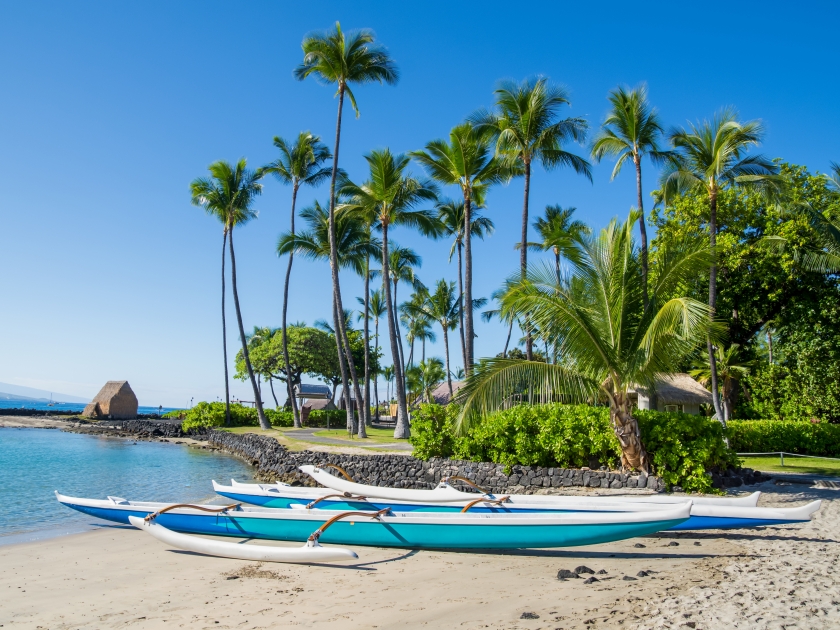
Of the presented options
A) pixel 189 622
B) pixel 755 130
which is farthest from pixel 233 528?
pixel 755 130

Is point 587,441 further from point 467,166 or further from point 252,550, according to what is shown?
point 467,166

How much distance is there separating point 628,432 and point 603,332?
6.31ft

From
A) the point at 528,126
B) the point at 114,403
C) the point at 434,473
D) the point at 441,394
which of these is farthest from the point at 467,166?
the point at 114,403

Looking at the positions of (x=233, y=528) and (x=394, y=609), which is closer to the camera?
(x=394, y=609)

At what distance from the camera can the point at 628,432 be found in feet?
35.6

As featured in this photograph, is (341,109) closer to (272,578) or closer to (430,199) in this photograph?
(430,199)

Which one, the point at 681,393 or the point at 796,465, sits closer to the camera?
the point at 796,465

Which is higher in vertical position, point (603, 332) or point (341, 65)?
point (341, 65)

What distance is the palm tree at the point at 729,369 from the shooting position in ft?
86.3

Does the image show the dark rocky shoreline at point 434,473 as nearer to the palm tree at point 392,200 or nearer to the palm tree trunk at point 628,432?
the palm tree trunk at point 628,432

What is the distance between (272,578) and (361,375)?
40.1m

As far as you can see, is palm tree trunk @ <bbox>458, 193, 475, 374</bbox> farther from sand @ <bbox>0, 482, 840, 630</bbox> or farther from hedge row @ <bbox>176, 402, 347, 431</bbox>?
hedge row @ <bbox>176, 402, 347, 431</bbox>

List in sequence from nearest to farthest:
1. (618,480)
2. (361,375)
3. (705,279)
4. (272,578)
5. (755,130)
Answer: (272,578) → (618,480) → (755,130) → (705,279) → (361,375)

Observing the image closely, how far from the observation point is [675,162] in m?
22.1
